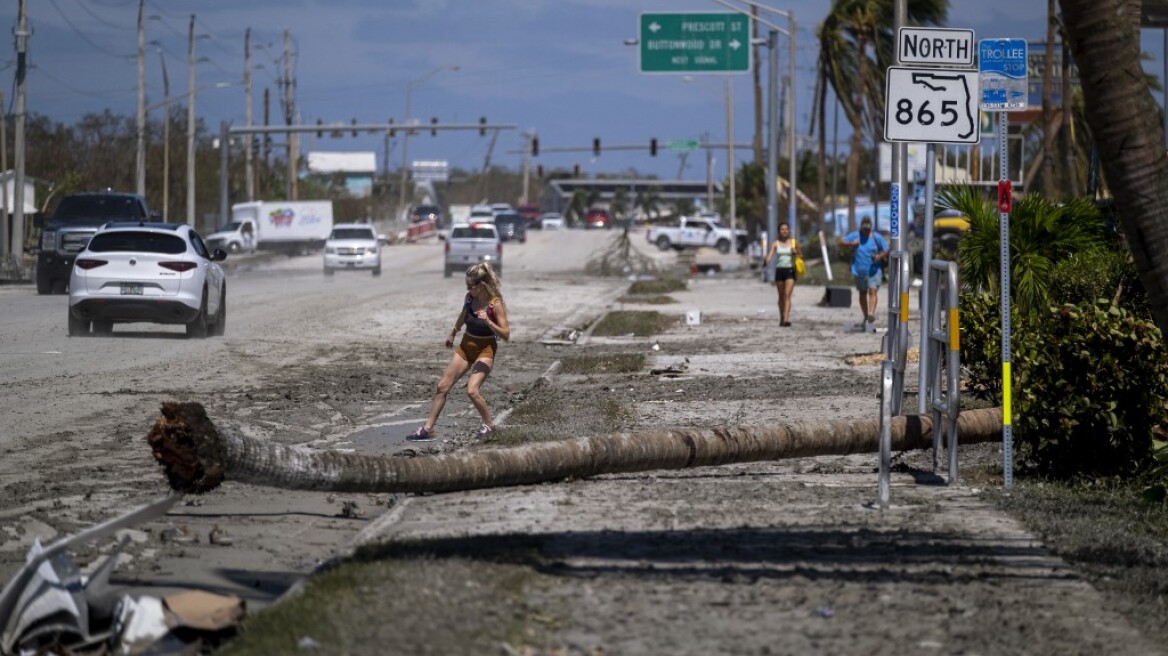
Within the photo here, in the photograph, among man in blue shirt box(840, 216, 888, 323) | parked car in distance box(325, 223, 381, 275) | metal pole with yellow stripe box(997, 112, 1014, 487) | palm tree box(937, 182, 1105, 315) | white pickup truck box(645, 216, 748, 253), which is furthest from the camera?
white pickup truck box(645, 216, 748, 253)

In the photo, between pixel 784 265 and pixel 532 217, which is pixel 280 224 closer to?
pixel 784 265

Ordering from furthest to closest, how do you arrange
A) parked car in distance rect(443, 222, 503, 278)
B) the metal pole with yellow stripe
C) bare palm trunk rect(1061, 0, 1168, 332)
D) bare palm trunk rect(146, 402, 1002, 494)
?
parked car in distance rect(443, 222, 503, 278) < the metal pole with yellow stripe < bare palm trunk rect(146, 402, 1002, 494) < bare palm trunk rect(1061, 0, 1168, 332)

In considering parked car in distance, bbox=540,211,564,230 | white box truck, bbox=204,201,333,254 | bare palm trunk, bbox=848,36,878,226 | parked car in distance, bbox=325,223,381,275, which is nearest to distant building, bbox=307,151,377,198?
parked car in distance, bbox=540,211,564,230

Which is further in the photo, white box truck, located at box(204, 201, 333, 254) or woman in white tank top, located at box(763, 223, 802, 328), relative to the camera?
white box truck, located at box(204, 201, 333, 254)

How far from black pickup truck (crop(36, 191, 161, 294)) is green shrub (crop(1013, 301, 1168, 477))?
26.3m

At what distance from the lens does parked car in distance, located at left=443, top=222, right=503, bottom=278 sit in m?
50.8

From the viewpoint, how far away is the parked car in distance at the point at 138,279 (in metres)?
21.9

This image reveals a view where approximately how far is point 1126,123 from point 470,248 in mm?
44508

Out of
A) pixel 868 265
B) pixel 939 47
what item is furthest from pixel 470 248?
pixel 939 47

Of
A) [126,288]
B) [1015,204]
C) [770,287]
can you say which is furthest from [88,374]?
[770,287]

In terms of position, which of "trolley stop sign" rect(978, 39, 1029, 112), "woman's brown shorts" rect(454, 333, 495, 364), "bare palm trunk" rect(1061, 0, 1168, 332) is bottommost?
"woman's brown shorts" rect(454, 333, 495, 364)

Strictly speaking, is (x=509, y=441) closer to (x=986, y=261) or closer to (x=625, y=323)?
(x=986, y=261)

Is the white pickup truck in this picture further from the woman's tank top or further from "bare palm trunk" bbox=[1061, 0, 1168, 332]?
"bare palm trunk" bbox=[1061, 0, 1168, 332]

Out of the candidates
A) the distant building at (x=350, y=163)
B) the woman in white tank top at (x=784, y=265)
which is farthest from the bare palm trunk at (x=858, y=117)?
the distant building at (x=350, y=163)
